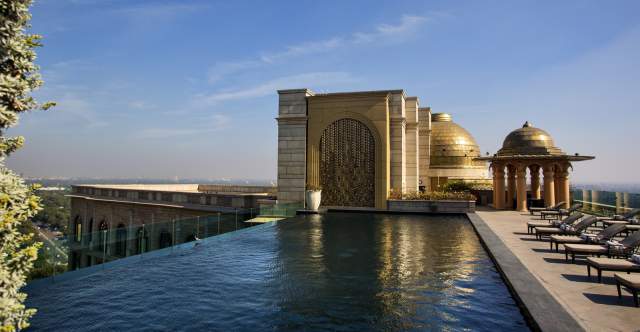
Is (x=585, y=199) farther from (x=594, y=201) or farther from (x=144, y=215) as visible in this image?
(x=144, y=215)

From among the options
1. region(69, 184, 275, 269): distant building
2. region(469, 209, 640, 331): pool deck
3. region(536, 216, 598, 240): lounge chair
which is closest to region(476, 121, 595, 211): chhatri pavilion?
region(536, 216, 598, 240): lounge chair

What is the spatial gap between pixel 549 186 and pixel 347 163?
1372cm

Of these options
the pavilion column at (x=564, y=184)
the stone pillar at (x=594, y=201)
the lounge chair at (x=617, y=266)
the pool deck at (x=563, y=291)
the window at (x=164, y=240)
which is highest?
the pavilion column at (x=564, y=184)

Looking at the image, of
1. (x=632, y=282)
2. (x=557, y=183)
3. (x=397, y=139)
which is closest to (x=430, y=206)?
(x=397, y=139)

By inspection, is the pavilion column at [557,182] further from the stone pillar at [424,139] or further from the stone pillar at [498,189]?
the stone pillar at [424,139]

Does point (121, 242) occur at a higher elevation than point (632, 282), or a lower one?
lower

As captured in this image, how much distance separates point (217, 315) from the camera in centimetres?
746

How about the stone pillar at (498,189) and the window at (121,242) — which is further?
the stone pillar at (498,189)

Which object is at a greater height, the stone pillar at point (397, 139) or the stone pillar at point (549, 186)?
the stone pillar at point (397, 139)

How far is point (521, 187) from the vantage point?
26703mm

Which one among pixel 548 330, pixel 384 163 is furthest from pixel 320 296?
pixel 384 163

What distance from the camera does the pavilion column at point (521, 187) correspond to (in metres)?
26.5

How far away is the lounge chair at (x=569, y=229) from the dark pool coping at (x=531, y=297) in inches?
123

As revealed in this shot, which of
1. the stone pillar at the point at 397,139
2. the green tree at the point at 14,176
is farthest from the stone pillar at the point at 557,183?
the green tree at the point at 14,176
